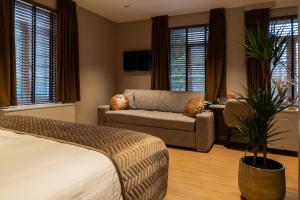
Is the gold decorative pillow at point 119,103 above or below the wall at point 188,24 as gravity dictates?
below

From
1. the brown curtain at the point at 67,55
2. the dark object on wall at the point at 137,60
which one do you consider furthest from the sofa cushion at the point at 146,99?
the brown curtain at the point at 67,55

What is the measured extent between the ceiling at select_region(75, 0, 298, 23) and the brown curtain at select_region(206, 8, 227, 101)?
239mm

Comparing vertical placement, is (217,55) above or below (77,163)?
above

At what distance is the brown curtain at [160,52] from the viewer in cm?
475

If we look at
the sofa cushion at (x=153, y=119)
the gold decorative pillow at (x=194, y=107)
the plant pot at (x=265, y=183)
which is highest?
the gold decorative pillow at (x=194, y=107)

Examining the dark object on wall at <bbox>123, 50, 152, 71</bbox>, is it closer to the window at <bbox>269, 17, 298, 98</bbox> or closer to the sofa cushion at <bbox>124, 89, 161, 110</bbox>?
the sofa cushion at <bbox>124, 89, 161, 110</bbox>

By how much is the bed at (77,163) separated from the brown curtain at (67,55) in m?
2.20

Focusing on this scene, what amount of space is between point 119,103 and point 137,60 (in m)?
1.21

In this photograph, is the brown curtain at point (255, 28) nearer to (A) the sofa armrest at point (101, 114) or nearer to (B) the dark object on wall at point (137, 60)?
(B) the dark object on wall at point (137, 60)

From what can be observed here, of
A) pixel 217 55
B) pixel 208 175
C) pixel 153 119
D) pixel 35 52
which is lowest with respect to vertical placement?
pixel 208 175

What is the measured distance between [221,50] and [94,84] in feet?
8.88

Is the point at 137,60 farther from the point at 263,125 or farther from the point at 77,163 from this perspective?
the point at 77,163

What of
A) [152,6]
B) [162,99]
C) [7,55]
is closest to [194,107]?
[162,99]

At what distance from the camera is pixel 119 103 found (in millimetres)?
4438
